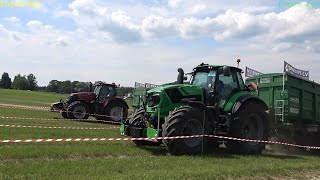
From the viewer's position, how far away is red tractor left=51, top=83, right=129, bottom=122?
71.6 ft

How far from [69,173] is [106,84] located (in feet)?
51.3

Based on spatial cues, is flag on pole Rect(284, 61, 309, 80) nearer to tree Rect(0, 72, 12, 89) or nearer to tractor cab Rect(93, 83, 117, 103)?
tractor cab Rect(93, 83, 117, 103)

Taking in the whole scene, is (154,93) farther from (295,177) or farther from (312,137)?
(312,137)

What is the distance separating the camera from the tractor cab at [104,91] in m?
22.5

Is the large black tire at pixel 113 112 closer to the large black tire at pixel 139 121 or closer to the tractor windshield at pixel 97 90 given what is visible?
the tractor windshield at pixel 97 90

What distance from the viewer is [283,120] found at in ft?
43.5

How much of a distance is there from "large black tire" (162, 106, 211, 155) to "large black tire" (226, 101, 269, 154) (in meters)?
1.06

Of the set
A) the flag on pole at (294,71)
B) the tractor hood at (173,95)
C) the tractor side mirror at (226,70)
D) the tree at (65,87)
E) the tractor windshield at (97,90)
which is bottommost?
the tractor hood at (173,95)

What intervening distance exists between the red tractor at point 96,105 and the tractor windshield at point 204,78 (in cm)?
1056

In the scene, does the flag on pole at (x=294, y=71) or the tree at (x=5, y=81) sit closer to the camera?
the flag on pole at (x=294, y=71)

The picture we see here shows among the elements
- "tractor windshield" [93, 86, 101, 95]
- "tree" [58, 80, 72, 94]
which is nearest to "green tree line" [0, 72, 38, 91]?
"tree" [58, 80, 72, 94]

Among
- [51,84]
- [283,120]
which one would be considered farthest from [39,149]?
[51,84]

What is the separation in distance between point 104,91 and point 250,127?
40.3ft

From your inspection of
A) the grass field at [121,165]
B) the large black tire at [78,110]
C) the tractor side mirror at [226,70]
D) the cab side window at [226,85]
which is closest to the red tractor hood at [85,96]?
the large black tire at [78,110]
